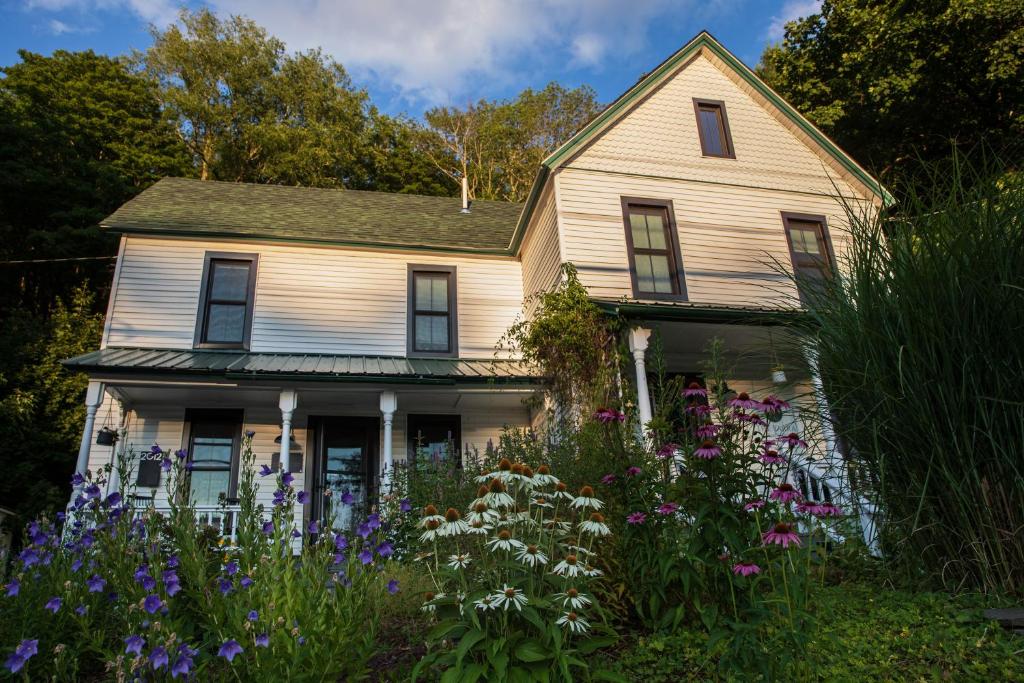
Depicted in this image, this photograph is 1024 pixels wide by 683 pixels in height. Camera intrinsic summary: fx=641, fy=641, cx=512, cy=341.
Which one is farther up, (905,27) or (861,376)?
(905,27)

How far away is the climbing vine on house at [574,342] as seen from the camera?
8.69 m

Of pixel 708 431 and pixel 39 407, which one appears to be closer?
pixel 708 431

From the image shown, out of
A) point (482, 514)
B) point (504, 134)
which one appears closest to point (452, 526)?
point (482, 514)

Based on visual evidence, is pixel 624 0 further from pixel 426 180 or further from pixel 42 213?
pixel 42 213

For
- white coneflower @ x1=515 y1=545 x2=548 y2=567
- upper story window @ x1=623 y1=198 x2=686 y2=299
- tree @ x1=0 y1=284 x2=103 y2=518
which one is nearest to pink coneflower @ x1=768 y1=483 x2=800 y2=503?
white coneflower @ x1=515 y1=545 x2=548 y2=567

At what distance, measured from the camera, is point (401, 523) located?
6859mm

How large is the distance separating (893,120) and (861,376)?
64.3 feet

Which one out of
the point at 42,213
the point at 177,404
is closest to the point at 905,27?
the point at 177,404

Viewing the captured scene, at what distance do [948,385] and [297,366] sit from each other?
27.2 feet

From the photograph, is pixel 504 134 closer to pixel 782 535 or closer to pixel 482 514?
pixel 482 514

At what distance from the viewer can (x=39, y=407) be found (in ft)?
43.7

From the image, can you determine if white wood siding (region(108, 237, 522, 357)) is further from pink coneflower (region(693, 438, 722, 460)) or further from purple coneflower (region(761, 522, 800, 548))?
purple coneflower (region(761, 522, 800, 548))

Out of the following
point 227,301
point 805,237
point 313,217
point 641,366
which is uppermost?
A: point 313,217

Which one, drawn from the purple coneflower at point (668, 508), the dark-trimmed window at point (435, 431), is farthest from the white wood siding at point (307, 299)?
the purple coneflower at point (668, 508)
